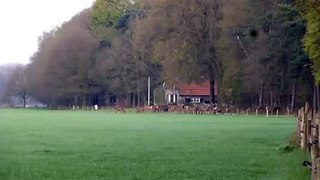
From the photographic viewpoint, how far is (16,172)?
1570cm

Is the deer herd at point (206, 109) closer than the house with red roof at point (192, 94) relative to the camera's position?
Yes

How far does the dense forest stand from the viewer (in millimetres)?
65200

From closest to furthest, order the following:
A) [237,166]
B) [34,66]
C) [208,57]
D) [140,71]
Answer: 1. [237,166]
2. [208,57]
3. [140,71]
4. [34,66]

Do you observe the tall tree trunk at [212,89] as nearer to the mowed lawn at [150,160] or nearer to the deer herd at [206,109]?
the deer herd at [206,109]

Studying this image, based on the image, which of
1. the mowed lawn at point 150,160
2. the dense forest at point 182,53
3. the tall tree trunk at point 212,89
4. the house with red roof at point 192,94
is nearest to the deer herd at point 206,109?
the dense forest at point 182,53

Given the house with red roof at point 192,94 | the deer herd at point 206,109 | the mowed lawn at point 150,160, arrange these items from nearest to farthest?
the mowed lawn at point 150,160 < the deer herd at point 206,109 < the house with red roof at point 192,94

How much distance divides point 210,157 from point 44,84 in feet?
299

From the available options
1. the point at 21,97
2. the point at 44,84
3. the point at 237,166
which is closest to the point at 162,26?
the point at 44,84

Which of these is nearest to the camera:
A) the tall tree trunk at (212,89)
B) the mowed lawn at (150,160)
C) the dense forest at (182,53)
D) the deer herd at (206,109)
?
the mowed lawn at (150,160)

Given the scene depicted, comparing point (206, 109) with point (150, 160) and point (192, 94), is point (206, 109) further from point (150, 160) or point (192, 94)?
point (150, 160)

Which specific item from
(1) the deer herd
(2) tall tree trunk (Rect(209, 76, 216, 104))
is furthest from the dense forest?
(1) the deer herd

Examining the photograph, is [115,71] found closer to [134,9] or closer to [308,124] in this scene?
[134,9]

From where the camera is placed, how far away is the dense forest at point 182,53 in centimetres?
6520

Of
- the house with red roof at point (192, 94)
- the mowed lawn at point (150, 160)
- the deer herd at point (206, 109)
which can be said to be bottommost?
the mowed lawn at point (150, 160)
